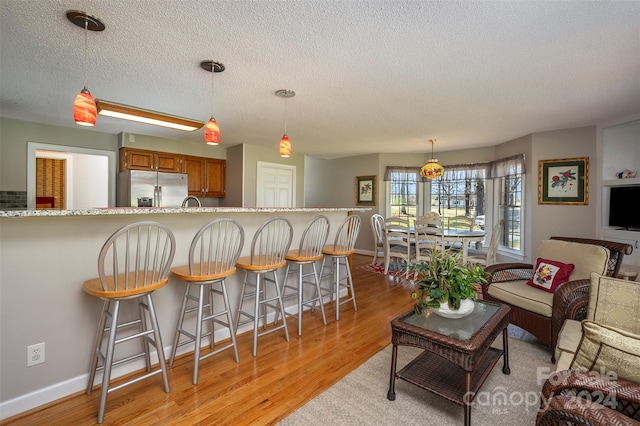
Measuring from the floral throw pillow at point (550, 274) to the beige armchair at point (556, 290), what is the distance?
1.9 inches

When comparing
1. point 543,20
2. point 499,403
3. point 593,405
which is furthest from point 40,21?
point 499,403

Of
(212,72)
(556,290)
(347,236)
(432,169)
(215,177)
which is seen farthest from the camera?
(215,177)

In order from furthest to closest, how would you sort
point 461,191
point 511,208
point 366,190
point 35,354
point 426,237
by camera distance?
point 366,190 < point 461,191 < point 511,208 < point 426,237 < point 35,354

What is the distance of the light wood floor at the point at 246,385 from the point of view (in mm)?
Answer: 1690

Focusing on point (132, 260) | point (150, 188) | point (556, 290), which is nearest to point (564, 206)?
point (556, 290)

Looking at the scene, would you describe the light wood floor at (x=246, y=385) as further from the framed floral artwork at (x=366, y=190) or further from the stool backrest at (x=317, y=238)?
the framed floral artwork at (x=366, y=190)

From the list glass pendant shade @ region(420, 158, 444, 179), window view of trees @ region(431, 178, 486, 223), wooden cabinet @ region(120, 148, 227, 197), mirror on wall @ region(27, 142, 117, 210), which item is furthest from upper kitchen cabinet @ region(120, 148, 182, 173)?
window view of trees @ region(431, 178, 486, 223)

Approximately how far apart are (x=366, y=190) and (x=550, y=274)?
4484 millimetres

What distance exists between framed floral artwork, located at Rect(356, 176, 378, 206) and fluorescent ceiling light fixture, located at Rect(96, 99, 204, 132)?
439 cm

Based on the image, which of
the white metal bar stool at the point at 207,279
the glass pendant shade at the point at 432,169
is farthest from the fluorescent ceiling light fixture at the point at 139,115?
the glass pendant shade at the point at 432,169

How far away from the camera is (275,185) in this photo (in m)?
6.17

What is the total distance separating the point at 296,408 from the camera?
5.82ft

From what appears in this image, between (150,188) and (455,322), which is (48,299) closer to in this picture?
(455,322)

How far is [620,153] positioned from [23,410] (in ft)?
20.6
